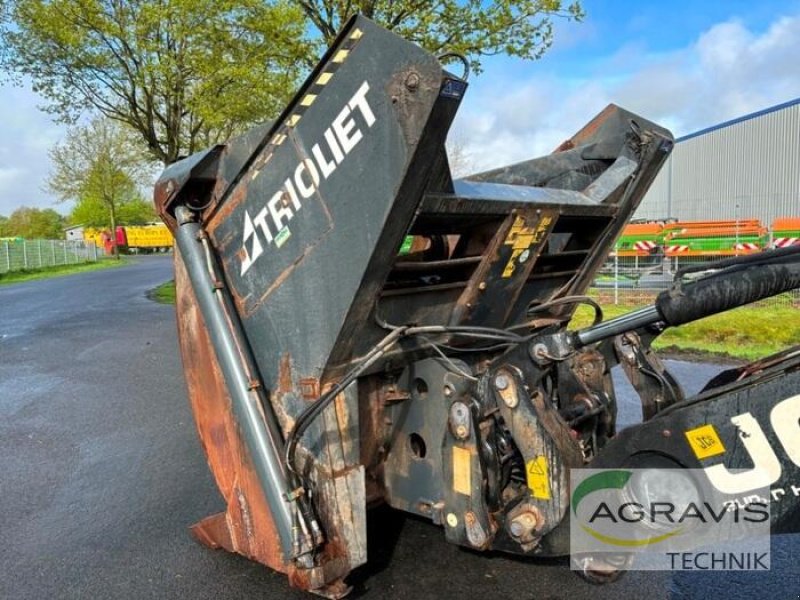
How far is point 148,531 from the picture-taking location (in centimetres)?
358

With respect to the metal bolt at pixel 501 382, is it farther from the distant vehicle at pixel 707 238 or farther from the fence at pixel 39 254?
the fence at pixel 39 254

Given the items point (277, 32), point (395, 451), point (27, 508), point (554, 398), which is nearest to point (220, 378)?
point (395, 451)

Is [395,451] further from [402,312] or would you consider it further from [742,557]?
[742,557]

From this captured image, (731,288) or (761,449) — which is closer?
(761,449)

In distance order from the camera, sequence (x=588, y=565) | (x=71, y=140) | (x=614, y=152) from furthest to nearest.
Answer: (x=71, y=140) < (x=614, y=152) < (x=588, y=565)

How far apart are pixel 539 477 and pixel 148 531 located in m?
2.48

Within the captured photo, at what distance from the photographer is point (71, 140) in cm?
3819

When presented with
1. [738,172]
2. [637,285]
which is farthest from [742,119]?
[637,285]

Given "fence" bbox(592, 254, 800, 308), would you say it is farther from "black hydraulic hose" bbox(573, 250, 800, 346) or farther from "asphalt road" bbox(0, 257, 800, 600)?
"black hydraulic hose" bbox(573, 250, 800, 346)

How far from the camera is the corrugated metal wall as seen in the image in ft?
67.2

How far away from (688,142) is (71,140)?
34216 millimetres

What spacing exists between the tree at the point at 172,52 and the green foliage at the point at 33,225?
210 ft

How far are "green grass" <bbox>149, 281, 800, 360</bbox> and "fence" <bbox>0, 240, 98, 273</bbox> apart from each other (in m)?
26.1

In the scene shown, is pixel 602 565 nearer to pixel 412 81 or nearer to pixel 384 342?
pixel 384 342
